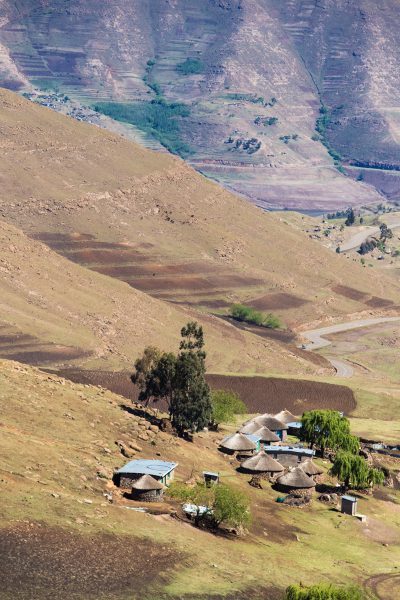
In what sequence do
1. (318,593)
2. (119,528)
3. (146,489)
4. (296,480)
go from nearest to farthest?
(318,593) < (119,528) < (146,489) < (296,480)

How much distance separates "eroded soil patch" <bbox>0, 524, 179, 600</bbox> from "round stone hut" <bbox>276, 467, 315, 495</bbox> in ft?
82.1

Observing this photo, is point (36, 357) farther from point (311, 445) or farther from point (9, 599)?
point (9, 599)

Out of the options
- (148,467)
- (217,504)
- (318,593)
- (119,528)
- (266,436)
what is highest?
(318,593)

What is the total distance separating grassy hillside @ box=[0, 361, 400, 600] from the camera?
67.6 metres

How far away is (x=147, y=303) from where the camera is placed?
19200 centimetres

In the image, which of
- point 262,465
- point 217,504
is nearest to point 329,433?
point 262,465

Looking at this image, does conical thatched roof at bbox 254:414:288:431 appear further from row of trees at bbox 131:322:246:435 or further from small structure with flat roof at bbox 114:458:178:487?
small structure with flat roof at bbox 114:458:178:487

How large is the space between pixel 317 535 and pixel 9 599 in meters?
31.3

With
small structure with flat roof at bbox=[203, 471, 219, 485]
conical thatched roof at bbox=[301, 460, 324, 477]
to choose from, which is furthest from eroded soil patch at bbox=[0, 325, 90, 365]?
small structure with flat roof at bbox=[203, 471, 219, 485]

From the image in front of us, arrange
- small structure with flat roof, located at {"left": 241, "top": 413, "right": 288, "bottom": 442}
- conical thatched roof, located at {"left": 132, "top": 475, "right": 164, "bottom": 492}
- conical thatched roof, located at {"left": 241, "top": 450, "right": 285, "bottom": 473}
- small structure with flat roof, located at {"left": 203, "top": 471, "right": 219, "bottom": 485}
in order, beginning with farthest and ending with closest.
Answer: small structure with flat roof, located at {"left": 241, "top": 413, "right": 288, "bottom": 442}, conical thatched roof, located at {"left": 241, "top": 450, "right": 285, "bottom": 473}, small structure with flat roof, located at {"left": 203, "top": 471, "right": 219, "bottom": 485}, conical thatched roof, located at {"left": 132, "top": 475, "right": 164, "bottom": 492}

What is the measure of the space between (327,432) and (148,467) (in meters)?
33.2

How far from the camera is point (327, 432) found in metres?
118

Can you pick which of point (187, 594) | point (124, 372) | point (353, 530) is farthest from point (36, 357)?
point (187, 594)

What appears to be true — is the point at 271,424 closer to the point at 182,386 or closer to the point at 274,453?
the point at 274,453
